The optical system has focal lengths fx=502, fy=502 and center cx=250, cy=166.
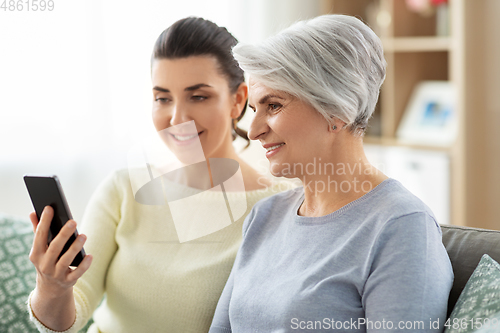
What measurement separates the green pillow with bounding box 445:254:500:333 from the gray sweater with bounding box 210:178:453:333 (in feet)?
0.10

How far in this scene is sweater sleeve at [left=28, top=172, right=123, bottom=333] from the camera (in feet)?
4.25

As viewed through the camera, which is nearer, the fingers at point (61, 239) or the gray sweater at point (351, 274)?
the gray sweater at point (351, 274)

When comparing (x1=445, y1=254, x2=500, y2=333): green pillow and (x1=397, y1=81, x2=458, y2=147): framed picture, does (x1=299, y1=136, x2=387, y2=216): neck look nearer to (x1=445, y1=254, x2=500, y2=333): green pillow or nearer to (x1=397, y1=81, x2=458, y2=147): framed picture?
(x1=445, y1=254, x2=500, y2=333): green pillow

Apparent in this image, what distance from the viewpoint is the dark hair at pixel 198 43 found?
4.48ft

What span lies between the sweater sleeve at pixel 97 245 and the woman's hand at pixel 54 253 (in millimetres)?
197

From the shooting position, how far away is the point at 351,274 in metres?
0.91

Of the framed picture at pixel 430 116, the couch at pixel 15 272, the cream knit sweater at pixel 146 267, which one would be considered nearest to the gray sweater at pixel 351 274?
the cream knit sweater at pixel 146 267

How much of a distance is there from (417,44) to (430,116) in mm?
430

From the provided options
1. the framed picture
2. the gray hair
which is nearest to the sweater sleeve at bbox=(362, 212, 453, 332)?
the gray hair

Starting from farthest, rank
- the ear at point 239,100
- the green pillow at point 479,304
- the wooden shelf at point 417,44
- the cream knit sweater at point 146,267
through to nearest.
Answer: the wooden shelf at point 417,44
the ear at point 239,100
the cream knit sweater at point 146,267
the green pillow at point 479,304

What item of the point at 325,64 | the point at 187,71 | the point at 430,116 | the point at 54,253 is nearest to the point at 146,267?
the point at 54,253

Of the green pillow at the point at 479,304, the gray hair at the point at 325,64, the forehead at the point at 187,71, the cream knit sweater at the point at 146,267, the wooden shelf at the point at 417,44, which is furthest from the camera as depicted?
the wooden shelf at the point at 417,44

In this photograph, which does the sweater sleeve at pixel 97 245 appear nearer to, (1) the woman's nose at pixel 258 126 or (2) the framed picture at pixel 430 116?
(1) the woman's nose at pixel 258 126

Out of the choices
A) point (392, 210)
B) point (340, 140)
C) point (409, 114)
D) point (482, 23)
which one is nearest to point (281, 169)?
point (340, 140)
